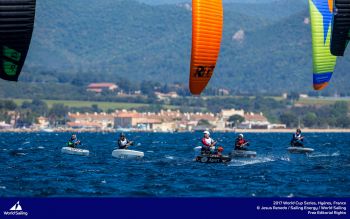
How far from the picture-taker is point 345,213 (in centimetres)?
3186

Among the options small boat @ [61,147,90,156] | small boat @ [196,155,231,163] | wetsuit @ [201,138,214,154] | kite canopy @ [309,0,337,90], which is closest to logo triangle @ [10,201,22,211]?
wetsuit @ [201,138,214,154]

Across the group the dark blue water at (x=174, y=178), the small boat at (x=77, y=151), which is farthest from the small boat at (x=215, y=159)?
the small boat at (x=77, y=151)

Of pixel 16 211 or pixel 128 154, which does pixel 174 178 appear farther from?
pixel 16 211

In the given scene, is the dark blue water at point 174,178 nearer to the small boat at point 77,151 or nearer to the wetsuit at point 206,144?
the wetsuit at point 206,144

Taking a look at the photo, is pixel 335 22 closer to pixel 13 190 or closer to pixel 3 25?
pixel 13 190

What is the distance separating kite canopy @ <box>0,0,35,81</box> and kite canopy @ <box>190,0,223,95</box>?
1542 cm

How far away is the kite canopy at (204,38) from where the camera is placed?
48.8 m

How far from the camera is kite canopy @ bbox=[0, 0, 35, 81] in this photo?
32.7 m

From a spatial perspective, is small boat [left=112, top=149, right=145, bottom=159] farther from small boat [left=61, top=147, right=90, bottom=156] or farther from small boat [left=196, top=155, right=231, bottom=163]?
small boat [left=196, top=155, right=231, bottom=163]

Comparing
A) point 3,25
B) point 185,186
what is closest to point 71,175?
point 185,186

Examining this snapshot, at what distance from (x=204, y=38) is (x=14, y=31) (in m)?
17.6

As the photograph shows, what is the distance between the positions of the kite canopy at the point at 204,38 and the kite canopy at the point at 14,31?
15.4m

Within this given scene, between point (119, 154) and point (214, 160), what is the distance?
11.4 metres

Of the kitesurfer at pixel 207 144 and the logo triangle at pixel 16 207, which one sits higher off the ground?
the kitesurfer at pixel 207 144
